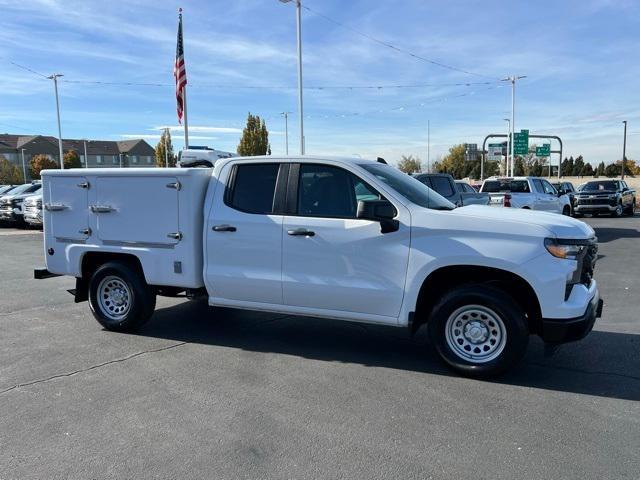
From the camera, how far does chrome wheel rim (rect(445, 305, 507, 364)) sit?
184 inches

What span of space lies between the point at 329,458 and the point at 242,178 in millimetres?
3151

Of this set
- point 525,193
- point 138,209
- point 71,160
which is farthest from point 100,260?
point 71,160

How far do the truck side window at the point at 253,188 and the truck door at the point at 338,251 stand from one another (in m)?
0.30

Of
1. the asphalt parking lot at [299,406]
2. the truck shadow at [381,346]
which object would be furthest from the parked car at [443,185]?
the truck shadow at [381,346]

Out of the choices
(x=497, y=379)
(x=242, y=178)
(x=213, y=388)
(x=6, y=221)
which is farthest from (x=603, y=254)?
(x=6, y=221)

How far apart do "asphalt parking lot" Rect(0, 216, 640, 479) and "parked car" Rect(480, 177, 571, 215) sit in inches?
381

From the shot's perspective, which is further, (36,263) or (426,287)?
(36,263)

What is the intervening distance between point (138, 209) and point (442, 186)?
8509 mm

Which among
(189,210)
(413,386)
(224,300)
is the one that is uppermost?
(189,210)

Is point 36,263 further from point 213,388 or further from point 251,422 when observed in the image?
point 251,422

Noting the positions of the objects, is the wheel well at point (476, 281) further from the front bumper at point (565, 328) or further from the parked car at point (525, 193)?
the parked car at point (525, 193)

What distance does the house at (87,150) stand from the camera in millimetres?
102562

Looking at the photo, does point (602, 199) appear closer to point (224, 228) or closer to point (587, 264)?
point (587, 264)

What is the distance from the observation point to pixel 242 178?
564 cm
